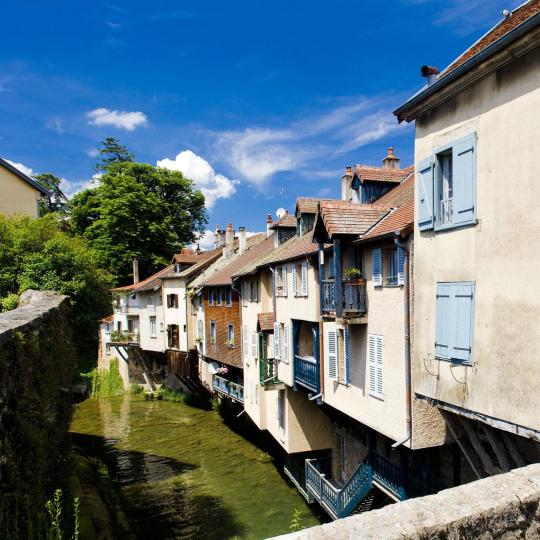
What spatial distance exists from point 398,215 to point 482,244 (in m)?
3.95

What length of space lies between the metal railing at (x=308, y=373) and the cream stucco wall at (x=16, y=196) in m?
20.3

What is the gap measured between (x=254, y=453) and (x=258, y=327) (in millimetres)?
8169

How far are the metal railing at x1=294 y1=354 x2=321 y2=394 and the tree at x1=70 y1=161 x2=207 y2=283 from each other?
1292 inches

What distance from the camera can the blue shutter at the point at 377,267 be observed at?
1116 centimetres

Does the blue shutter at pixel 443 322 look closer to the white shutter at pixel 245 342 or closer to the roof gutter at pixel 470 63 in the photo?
the roof gutter at pixel 470 63

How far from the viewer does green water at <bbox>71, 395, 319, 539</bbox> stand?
674 inches

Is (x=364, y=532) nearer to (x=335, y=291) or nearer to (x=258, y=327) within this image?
(x=335, y=291)

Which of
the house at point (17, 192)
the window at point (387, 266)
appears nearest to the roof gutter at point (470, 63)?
the window at point (387, 266)

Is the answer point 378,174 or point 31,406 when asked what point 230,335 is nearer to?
point 378,174

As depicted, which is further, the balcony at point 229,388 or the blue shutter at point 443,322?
the balcony at point 229,388

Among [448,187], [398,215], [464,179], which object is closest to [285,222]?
[398,215]

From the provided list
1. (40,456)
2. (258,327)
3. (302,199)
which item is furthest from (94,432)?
(40,456)

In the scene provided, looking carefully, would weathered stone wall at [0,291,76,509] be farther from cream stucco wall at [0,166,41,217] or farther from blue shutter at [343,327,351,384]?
cream stucco wall at [0,166,41,217]

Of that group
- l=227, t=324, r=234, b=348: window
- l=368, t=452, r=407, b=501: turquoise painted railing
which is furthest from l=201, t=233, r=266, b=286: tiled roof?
l=368, t=452, r=407, b=501: turquoise painted railing
